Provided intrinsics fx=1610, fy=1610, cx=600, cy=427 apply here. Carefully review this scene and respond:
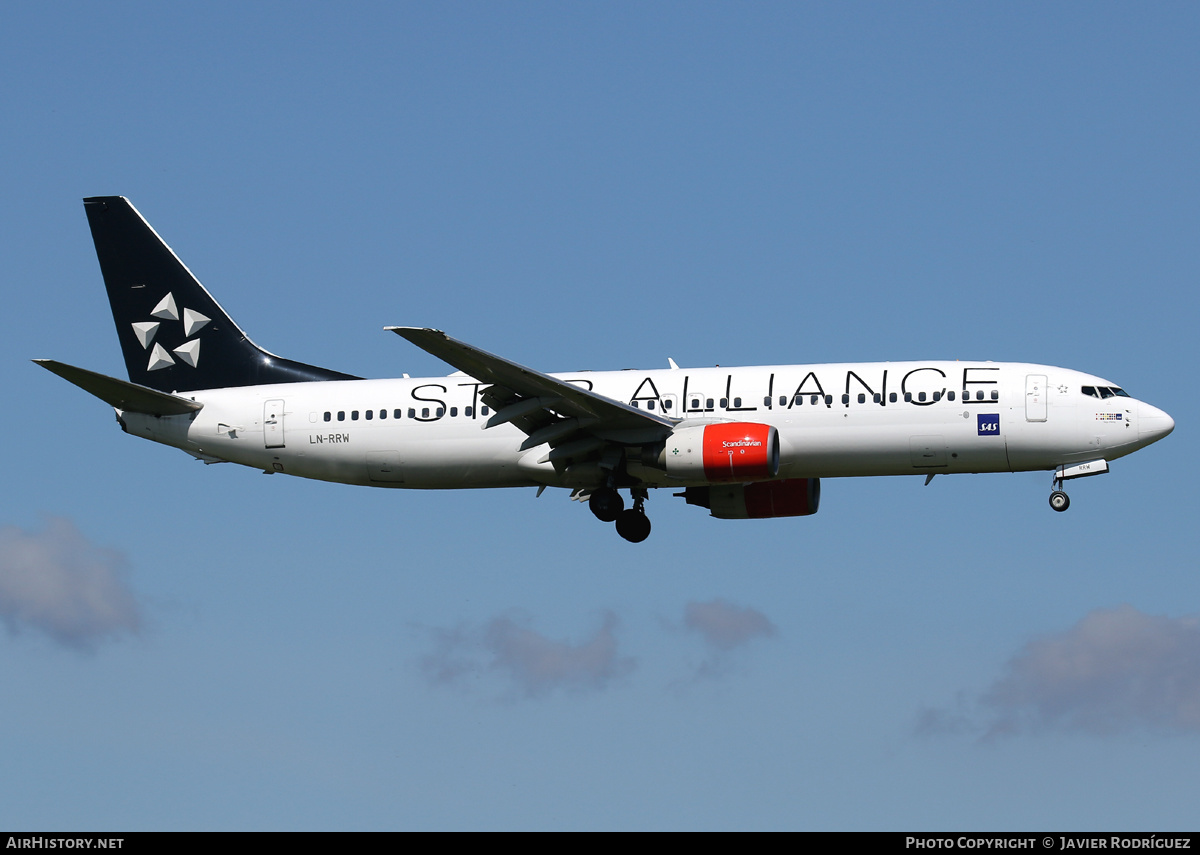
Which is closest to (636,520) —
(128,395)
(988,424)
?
(988,424)

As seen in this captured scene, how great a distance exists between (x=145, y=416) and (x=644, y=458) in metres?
15.2

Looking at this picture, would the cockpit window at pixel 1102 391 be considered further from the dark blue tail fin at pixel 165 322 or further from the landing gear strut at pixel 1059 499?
the dark blue tail fin at pixel 165 322

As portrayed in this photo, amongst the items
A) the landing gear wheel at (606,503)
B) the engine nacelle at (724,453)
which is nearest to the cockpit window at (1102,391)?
the engine nacelle at (724,453)

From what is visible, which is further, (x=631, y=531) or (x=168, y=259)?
(x=168, y=259)

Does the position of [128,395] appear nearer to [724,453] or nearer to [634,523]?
[634,523]

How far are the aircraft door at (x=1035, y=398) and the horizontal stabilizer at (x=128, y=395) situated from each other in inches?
923

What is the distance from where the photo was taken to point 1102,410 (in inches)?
1655

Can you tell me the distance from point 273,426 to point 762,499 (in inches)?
564

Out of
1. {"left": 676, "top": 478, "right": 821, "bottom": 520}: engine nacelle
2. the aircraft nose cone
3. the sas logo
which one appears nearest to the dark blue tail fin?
{"left": 676, "top": 478, "right": 821, "bottom": 520}: engine nacelle

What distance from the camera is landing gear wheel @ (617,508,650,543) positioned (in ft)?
150
